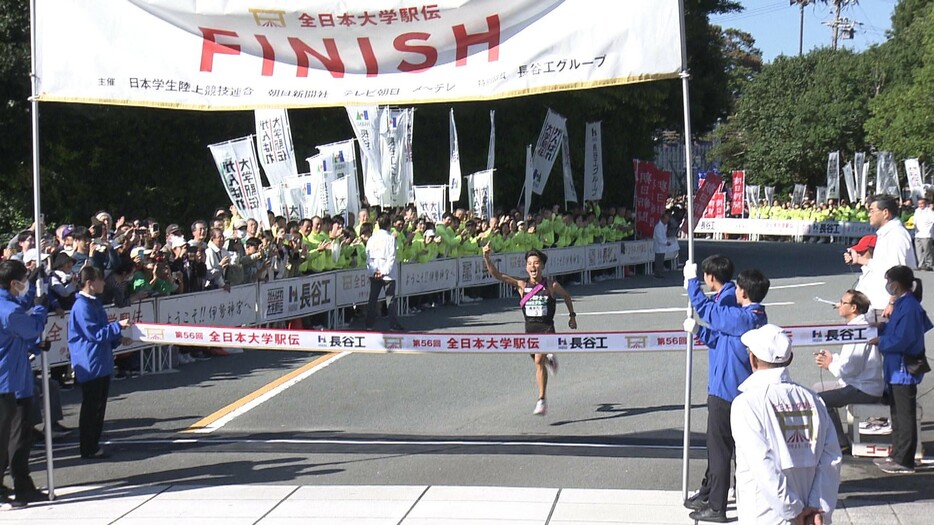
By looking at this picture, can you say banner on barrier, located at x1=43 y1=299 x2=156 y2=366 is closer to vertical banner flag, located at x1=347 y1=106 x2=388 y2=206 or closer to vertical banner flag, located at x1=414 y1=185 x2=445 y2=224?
vertical banner flag, located at x1=347 y1=106 x2=388 y2=206

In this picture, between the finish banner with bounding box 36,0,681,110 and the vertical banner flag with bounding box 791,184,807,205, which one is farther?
the vertical banner flag with bounding box 791,184,807,205

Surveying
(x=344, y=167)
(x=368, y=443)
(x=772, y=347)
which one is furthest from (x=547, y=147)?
(x=772, y=347)

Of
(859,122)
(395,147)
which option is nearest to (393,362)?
(395,147)

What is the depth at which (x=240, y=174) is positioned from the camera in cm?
2223

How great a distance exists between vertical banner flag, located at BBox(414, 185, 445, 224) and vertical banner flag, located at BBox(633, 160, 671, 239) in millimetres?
8936

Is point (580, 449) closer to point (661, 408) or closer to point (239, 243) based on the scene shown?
point (661, 408)

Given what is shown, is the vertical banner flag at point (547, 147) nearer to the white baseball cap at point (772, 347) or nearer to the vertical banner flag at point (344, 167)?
the vertical banner flag at point (344, 167)

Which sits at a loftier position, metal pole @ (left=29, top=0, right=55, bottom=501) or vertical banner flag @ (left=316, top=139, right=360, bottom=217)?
vertical banner flag @ (left=316, top=139, right=360, bottom=217)

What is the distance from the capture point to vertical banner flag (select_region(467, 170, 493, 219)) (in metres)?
29.0

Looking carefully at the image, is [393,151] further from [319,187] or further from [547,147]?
[547,147]

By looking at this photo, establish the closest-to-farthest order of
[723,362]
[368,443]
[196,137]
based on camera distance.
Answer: [723,362], [368,443], [196,137]

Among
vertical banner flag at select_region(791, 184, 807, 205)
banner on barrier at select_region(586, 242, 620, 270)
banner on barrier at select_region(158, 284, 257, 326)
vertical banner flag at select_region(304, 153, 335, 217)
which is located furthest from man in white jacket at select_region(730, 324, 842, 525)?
vertical banner flag at select_region(791, 184, 807, 205)

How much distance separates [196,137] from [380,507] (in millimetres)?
25170

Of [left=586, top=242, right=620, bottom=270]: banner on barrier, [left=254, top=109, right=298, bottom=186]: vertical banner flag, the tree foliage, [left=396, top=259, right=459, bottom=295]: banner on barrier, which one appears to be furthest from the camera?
[left=586, top=242, right=620, bottom=270]: banner on barrier
